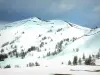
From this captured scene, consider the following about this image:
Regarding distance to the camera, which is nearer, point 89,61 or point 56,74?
point 56,74

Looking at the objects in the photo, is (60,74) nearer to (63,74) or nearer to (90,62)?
(63,74)

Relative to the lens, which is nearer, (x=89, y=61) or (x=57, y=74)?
(x=57, y=74)

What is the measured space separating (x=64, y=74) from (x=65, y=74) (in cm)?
35

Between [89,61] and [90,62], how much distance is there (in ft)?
4.52

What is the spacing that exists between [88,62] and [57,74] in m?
121

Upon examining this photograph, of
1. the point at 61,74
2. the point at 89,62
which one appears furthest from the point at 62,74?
the point at 89,62

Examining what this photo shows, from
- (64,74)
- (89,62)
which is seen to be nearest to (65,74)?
(64,74)

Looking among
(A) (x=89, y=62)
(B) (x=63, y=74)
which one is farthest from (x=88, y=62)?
(B) (x=63, y=74)

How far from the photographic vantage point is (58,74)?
229 feet

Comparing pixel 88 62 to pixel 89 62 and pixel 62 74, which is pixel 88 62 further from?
pixel 62 74

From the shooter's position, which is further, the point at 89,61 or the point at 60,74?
the point at 89,61

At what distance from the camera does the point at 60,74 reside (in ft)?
232

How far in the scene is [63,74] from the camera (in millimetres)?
70875

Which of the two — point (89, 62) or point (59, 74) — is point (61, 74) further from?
point (89, 62)
